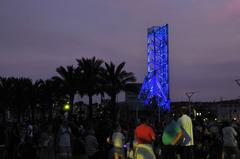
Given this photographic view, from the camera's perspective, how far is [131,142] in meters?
15.2

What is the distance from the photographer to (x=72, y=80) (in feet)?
155

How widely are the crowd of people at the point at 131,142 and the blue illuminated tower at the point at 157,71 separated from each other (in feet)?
130

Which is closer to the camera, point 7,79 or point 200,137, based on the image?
point 200,137

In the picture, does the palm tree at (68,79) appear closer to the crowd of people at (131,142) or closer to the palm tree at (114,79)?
the palm tree at (114,79)

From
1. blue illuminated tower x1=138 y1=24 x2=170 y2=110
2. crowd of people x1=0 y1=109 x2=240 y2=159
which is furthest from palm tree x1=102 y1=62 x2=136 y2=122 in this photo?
crowd of people x1=0 y1=109 x2=240 y2=159

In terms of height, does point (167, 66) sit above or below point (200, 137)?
above

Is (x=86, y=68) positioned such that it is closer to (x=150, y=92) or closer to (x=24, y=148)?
(x=150, y=92)

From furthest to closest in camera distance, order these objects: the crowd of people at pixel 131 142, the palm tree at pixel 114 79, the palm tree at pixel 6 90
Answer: the palm tree at pixel 6 90, the palm tree at pixel 114 79, the crowd of people at pixel 131 142

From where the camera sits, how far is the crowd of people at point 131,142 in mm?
11703

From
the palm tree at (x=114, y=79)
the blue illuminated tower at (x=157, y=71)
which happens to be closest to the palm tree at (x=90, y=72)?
the palm tree at (x=114, y=79)

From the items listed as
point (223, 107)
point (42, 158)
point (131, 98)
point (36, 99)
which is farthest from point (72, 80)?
point (223, 107)

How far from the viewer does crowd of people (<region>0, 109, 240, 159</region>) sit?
11703mm

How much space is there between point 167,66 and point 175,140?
49608 mm

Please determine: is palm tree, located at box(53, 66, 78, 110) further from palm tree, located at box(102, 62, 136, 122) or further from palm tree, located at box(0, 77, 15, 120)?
palm tree, located at box(0, 77, 15, 120)
